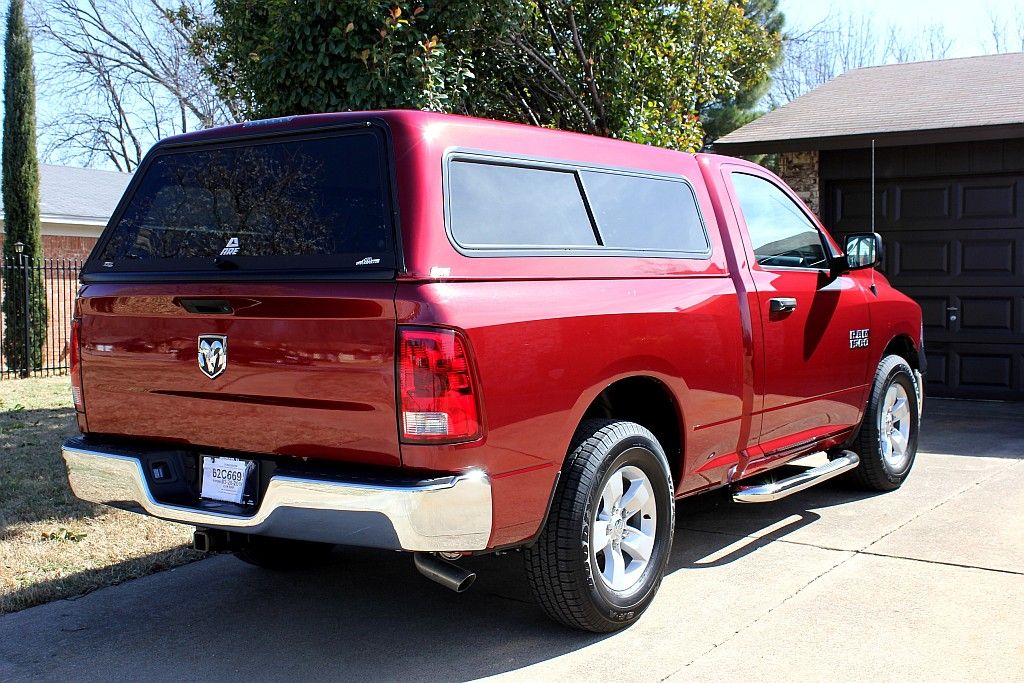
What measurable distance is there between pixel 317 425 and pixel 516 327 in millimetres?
798

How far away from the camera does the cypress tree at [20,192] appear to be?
17.3 meters

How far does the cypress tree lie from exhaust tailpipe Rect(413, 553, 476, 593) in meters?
15.3

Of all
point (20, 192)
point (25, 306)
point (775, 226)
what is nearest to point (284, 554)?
point (775, 226)

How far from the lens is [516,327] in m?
3.85

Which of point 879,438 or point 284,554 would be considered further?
point 879,438

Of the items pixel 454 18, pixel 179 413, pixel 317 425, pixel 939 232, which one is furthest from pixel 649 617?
pixel 939 232

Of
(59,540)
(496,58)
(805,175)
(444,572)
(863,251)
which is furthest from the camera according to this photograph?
(805,175)

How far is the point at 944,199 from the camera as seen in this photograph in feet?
36.8

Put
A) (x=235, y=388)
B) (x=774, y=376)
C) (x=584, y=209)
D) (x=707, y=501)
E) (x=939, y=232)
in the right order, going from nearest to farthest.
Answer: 1. (x=235, y=388)
2. (x=584, y=209)
3. (x=774, y=376)
4. (x=707, y=501)
5. (x=939, y=232)

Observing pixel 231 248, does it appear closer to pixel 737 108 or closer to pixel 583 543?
pixel 583 543

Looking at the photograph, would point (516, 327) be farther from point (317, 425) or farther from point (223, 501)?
point (223, 501)

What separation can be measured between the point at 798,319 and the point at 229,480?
3144 millimetres

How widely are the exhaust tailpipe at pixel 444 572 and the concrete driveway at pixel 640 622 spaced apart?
0.41 metres

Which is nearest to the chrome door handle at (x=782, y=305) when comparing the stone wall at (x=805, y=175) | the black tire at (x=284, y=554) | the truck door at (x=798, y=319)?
the truck door at (x=798, y=319)
